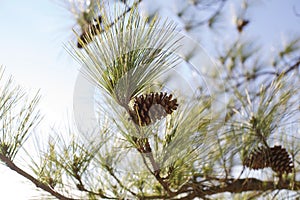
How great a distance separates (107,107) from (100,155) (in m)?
0.15

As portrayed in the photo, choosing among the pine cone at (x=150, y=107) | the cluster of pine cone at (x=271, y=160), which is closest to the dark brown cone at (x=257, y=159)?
the cluster of pine cone at (x=271, y=160)

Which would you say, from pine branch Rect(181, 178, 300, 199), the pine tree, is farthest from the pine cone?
pine branch Rect(181, 178, 300, 199)

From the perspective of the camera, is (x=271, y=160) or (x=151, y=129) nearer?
(x=151, y=129)

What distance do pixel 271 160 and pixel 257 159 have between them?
0.08 ft

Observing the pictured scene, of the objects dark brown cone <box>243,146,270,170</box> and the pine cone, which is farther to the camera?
dark brown cone <box>243,146,270,170</box>

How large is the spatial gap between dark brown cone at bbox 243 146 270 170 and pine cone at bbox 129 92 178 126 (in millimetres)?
223

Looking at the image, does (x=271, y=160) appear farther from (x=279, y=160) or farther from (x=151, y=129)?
(x=151, y=129)

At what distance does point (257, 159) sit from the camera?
69 cm

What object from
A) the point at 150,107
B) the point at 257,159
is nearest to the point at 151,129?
the point at 150,107

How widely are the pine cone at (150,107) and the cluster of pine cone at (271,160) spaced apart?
22 cm

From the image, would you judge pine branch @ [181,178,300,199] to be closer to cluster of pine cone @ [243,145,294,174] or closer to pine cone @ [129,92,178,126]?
cluster of pine cone @ [243,145,294,174]

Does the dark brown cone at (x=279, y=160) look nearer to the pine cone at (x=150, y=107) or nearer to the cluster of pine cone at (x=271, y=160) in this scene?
the cluster of pine cone at (x=271, y=160)

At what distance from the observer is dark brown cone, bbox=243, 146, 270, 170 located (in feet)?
2.25

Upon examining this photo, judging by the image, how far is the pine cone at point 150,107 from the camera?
0.51m
